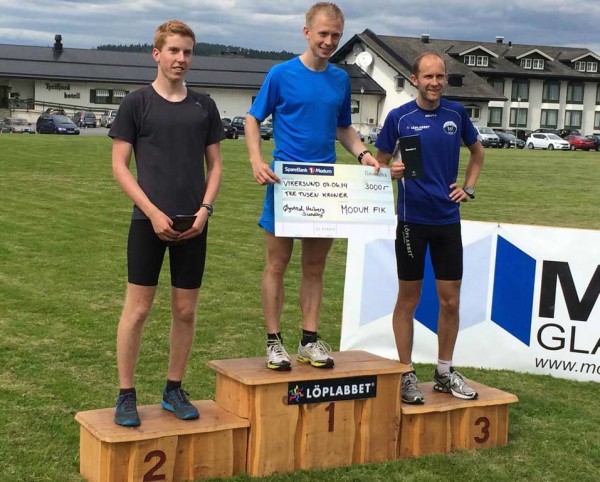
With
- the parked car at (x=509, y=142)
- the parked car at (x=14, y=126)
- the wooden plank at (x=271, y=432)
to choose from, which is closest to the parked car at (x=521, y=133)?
the parked car at (x=509, y=142)

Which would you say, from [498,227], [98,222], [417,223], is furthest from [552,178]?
[417,223]

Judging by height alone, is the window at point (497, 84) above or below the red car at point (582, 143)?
above

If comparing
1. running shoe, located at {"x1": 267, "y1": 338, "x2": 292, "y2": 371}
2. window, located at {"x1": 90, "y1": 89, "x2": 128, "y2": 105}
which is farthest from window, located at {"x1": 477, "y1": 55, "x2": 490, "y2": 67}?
running shoe, located at {"x1": 267, "y1": 338, "x2": 292, "y2": 371}

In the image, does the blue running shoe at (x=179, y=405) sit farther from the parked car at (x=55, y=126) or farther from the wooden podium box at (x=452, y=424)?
the parked car at (x=55, y=126)

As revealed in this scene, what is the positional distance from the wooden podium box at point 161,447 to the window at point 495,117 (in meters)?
79.3

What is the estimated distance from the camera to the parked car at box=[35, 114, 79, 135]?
48781 mm

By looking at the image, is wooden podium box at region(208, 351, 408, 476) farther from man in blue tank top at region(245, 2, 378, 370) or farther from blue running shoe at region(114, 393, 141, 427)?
blue running shoe at region(114, 393, 141, 427)

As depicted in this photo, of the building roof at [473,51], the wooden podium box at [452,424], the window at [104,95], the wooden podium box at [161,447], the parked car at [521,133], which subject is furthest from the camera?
the building roof at [473,51]

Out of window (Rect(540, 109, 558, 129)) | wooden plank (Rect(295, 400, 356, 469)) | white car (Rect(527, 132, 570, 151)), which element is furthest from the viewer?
window (Rect(540, 109, 558, 129))

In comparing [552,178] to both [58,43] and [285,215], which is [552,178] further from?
[58,43]

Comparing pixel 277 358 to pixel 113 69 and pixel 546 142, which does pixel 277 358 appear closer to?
pixel 546 142

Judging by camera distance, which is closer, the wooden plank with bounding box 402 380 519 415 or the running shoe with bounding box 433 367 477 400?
the wooden plank with bounding box 402 380 519 415

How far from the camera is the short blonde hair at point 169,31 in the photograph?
442 centimetres

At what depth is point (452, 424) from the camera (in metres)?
5.21
